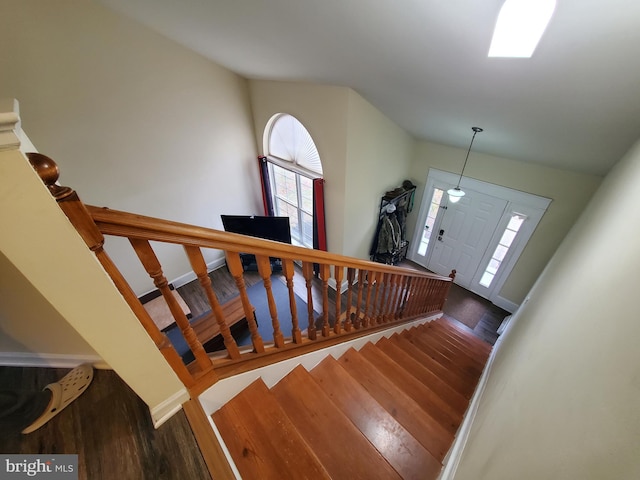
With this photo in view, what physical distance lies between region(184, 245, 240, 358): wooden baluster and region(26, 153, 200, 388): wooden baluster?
18cm

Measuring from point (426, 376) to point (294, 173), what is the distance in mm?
2998

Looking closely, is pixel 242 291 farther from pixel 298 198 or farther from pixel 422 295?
pixel 298 198

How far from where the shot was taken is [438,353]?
2.46 metres

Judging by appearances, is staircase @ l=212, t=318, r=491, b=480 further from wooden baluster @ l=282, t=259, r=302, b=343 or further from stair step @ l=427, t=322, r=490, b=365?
stair step @ l=427, t=322, r=490, b=365

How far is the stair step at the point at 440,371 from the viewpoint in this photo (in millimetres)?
1984

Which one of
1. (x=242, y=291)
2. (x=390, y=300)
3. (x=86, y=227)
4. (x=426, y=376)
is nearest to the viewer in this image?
(x=86, y=227)

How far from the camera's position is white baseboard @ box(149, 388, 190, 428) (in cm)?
88

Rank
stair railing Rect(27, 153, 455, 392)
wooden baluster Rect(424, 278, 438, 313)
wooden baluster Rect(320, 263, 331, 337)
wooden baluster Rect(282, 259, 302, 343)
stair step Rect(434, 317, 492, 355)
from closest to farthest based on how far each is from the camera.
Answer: stair railing Rect(27, 153, 455, 392) → wooden baluster Rect(282, 259, 302, 343) → wooden baluster Rect(320, 263, 331, 337) → wooden baluster Rect(424, 278, 438, 313) → stair step Rect(434, 317, 492, 355)

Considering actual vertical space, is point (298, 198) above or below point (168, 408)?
below

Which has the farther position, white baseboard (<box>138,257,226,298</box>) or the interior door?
white baseboard (<box>138,257,226,298</box>)

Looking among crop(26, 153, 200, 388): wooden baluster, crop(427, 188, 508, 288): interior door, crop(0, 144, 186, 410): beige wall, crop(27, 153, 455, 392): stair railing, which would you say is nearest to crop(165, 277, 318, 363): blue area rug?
crop(27, 153, 455, 392): stair railing

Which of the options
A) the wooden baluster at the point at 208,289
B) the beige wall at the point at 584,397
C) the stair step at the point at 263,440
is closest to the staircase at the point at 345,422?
the stair step at the point at 263,440

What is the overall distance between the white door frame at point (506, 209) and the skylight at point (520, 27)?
101 inches

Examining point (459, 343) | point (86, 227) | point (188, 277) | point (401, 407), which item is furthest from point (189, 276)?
point (459, 343)
